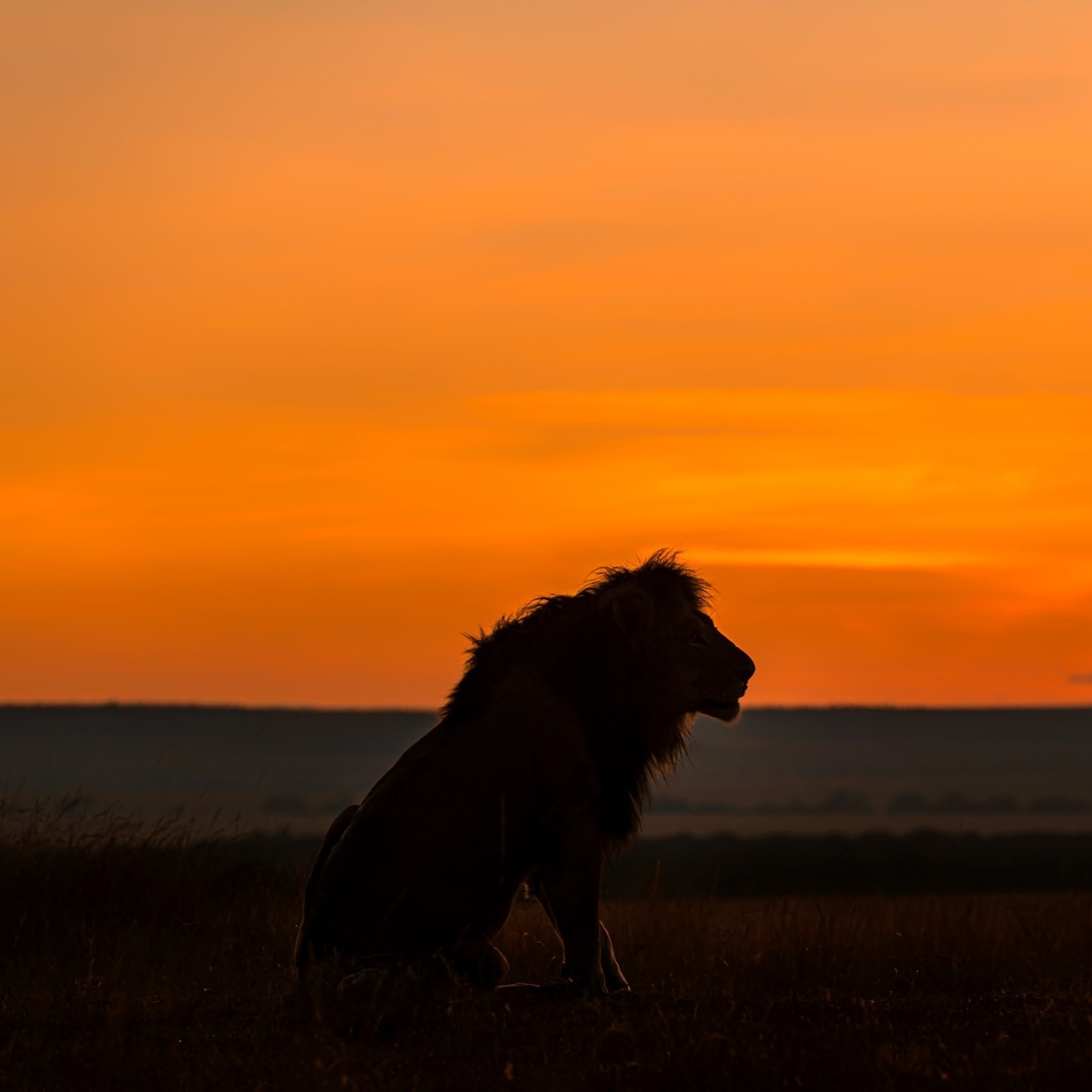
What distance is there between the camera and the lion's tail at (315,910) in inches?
328

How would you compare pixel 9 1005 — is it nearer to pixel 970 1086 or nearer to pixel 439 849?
pixel 439 849

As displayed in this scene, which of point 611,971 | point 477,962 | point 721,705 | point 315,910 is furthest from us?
point 721,705

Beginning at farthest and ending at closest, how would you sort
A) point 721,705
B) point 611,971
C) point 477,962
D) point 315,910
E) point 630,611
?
point 721,705
point 630,611
point 611,971
point 315,910
point 477,962

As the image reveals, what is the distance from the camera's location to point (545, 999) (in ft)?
27.2

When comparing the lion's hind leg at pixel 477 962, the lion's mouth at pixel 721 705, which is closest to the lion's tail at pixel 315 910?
the lion's hind leg at pixel 477 962

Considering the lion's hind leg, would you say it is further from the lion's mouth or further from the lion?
the lion's mouth

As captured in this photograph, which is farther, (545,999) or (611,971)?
(611,971)

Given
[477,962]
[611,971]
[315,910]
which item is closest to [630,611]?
[611,971]

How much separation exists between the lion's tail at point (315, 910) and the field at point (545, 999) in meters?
0.27

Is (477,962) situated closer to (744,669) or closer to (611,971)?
(611,971)

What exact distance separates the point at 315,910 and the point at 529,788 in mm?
1335

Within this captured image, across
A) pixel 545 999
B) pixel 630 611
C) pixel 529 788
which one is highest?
pixel 630 611

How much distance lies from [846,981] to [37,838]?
7.37 metres

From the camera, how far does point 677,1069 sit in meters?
6.50
